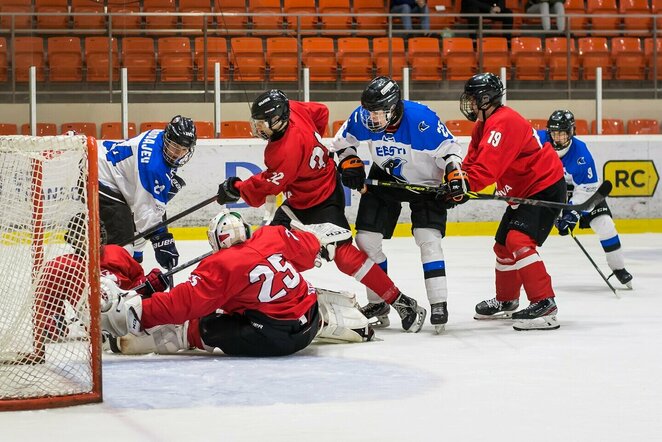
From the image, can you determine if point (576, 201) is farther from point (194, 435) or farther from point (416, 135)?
point (194, 435)

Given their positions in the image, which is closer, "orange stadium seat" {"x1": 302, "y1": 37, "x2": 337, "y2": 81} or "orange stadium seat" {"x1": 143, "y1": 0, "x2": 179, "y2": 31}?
"orange stadium seat" {"x1": 143, "y1": 0, "x2": 179, "y2": 31}

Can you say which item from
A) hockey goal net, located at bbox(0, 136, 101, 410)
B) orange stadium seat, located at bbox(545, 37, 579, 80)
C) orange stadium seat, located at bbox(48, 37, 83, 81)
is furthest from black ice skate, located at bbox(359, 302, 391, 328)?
orange stadium seat, located at bbox(545, 37, 579, 80)

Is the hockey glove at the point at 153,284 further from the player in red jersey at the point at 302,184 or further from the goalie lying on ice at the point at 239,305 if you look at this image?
the player in red jersey at the point at 302,184

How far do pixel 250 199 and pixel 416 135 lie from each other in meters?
0.81

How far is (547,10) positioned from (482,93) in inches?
254

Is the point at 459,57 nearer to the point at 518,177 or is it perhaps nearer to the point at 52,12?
the point at 52,12

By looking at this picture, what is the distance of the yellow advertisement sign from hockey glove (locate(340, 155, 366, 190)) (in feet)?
17.1

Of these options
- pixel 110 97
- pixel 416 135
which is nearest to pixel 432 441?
pixel 416 135

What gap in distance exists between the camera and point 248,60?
381 inches

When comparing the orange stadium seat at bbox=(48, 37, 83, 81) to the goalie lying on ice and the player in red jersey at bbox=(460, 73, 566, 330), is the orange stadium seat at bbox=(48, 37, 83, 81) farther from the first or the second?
the goalie lying on ice

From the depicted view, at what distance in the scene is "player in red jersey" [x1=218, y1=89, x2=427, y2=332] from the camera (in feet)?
15.0

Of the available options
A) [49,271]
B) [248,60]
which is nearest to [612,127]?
[248,60]

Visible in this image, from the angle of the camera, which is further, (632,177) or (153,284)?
(632,177)

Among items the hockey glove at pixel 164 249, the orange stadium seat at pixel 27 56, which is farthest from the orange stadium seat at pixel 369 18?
the hockey glove at pixel 164 249
